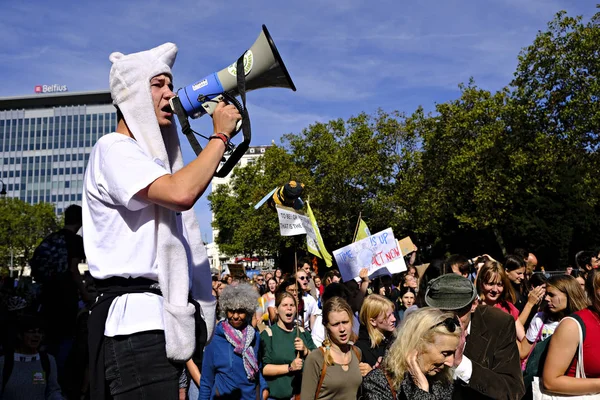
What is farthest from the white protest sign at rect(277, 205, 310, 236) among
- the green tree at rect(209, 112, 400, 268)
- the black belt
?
the green tree at rect(209, 112, 400, 268)

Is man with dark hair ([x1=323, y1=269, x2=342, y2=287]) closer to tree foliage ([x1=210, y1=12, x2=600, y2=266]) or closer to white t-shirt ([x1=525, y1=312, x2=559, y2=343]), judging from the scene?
white t-shirt ([x1=525, y1=312, x2=559, y2=343])

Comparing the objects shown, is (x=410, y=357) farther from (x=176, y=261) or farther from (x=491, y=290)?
(x=491, y=290)

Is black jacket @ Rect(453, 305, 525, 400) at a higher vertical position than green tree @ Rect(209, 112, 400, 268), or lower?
lower

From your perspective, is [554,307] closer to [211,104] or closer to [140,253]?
[211,104]

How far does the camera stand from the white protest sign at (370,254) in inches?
429

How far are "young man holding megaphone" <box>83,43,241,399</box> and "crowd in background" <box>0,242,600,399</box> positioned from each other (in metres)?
0.22

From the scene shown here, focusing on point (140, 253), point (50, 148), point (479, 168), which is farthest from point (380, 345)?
point (50, 148)

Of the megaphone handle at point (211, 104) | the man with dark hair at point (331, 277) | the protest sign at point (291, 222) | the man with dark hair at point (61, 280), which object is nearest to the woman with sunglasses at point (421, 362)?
the megaphone handle at point (211, 104)

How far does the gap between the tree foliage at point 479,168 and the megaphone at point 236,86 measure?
24.6m

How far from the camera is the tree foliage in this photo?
27.1 metres

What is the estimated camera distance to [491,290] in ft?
17.9

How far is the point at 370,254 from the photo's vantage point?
436 inches

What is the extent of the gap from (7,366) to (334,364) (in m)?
2.93

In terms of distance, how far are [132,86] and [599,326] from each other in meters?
2.83
